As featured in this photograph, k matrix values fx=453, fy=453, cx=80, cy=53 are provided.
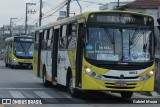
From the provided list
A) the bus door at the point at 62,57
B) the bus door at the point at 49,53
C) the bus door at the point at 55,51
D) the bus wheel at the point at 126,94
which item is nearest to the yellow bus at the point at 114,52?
the bus wheel at the point at 126,94

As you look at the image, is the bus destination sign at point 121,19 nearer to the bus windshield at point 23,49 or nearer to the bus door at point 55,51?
the bus door at point 55,51

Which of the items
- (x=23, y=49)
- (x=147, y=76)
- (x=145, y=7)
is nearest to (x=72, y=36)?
(x=147, y=76)

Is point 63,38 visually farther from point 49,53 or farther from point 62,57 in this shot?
point 49,53

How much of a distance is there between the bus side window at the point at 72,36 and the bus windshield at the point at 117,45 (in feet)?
4.15

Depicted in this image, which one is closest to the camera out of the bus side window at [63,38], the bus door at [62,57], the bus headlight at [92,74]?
the bus headlight at [92,74]

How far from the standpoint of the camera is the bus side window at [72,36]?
16.4 meters

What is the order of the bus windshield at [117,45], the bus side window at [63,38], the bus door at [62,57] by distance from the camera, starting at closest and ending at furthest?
the bus windshield at [117,45]
the bus door at [62,57]
the bus side window at [63,38]

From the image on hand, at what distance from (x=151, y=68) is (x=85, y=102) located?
8.24 ft

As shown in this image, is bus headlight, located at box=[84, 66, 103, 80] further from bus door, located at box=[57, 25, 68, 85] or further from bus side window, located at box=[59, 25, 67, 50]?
bus side window, located at box=[59, 25, 67, 50]

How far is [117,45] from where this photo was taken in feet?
49.3

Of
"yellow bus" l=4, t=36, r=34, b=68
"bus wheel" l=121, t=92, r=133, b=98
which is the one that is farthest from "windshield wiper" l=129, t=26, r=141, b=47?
"yellow bus" l=4, t=36, r=34, b=68

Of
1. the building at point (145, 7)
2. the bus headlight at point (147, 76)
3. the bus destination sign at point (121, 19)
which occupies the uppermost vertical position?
the building at point (145, 7)

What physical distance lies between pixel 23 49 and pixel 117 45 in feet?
101

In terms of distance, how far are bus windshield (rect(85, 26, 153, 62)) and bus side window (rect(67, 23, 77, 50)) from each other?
1264 mm
